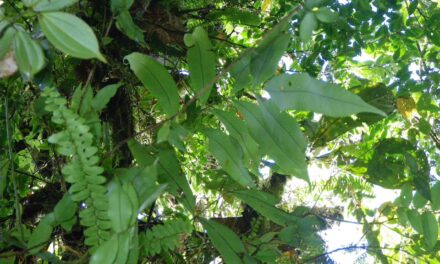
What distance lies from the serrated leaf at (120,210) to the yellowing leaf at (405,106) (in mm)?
859

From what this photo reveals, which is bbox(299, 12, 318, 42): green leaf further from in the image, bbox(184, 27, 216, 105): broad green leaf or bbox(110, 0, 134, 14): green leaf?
bbox(110, 0, 134, 14): green leaf

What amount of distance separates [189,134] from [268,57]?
15 centimetres

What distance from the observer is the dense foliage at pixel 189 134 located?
0.55 meters

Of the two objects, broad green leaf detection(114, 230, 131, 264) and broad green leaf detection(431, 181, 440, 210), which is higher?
broad green leaf detection(431, 181, 440, 210)

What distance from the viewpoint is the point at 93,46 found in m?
0.44

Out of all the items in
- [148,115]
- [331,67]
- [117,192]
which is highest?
[331,67]

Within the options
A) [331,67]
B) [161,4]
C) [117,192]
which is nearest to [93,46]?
[117,192]

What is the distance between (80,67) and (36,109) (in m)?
0.23

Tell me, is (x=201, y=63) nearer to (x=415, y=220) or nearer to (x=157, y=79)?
(x=157, y=79)

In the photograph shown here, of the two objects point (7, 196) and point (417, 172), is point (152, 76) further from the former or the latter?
point (417, 172)

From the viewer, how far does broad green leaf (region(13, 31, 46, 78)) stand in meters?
0.47

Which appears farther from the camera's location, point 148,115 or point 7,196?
point 148,115

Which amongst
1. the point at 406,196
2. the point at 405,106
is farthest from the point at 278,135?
the point at 405,106

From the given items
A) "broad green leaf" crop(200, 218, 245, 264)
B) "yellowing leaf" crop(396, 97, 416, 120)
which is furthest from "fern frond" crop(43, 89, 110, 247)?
"yellowing leaf" crop(396, 97, 416, 120)
